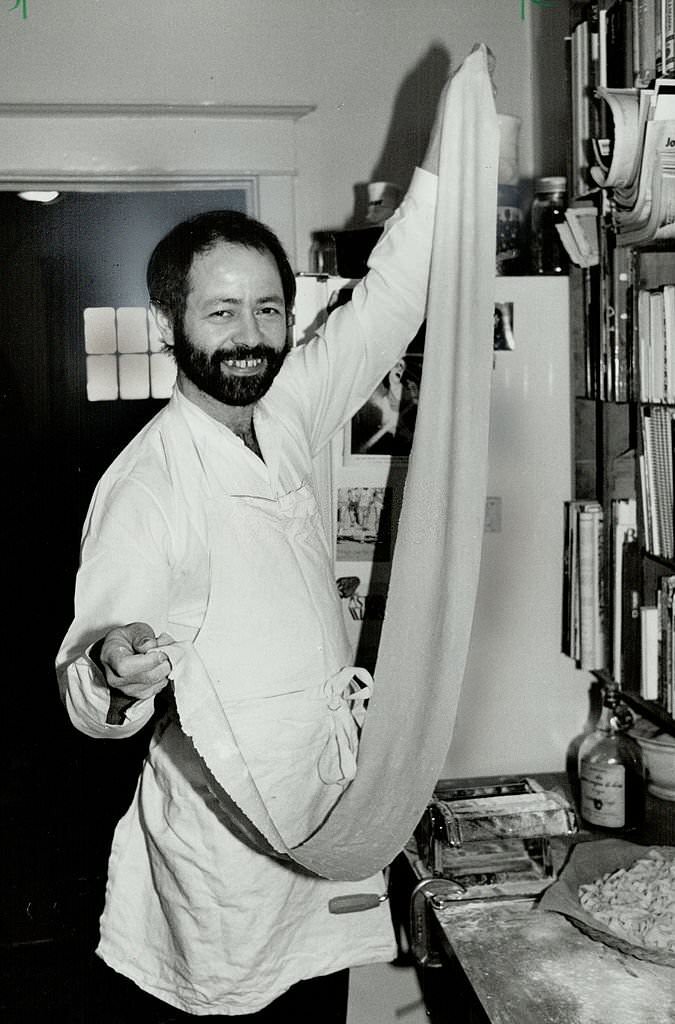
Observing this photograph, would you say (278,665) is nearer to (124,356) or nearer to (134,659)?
(134,659)

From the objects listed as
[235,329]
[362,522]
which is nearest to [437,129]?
[235,329]

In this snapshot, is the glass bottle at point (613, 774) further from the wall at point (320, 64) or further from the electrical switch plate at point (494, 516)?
the wall at point (320, 64)

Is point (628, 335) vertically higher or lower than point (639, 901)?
higher

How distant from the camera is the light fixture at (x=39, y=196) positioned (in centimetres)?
159

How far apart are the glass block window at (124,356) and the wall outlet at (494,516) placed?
530 mm

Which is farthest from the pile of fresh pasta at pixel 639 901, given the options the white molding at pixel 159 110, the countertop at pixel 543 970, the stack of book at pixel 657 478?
the white molding at pixel 159 110

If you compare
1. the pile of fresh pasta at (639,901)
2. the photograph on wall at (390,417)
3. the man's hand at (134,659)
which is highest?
the photograph on wall at (390,417)

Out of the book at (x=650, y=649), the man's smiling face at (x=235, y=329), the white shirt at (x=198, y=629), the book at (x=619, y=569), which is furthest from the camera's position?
the book at (x=619, y=569)

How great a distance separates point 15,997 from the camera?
190cm

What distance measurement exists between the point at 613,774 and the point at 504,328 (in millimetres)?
680

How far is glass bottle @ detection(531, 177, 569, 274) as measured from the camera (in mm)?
1576

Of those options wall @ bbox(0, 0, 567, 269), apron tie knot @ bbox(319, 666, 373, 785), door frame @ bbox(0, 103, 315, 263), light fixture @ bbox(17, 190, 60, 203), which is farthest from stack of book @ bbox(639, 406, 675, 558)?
light fixture @ bbox(17, 190, 60, 203)

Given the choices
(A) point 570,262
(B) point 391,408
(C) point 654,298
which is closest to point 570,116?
(A) point 570,262

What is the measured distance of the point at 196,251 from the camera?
1331 millimetres
